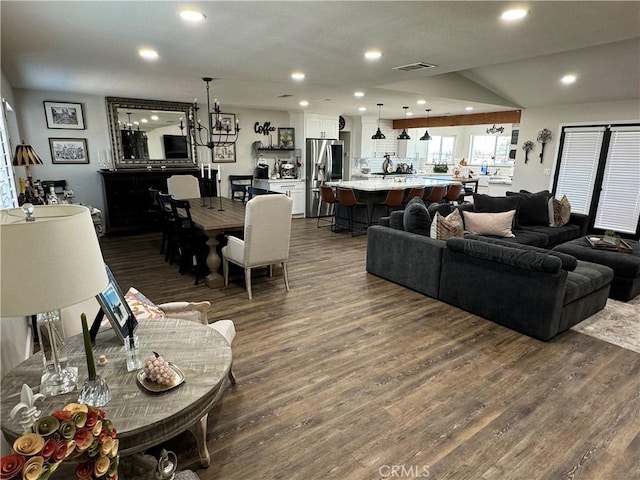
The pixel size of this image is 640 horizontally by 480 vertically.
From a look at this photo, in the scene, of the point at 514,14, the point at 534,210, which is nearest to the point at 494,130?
the point at 534,210

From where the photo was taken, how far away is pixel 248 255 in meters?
3.87

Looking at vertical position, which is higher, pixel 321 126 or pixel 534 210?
pixel 321 126

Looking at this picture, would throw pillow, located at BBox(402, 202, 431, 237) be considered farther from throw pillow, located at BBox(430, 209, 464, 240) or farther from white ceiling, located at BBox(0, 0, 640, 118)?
white ceiling, located at BBox(0, 0, 640, 118)

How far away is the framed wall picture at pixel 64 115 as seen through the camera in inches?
241

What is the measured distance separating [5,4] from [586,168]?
27.5 ft

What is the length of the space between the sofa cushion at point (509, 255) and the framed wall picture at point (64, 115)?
6448mm

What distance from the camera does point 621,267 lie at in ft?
12.7

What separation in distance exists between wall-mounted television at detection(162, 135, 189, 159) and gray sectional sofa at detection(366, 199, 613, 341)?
5128mm

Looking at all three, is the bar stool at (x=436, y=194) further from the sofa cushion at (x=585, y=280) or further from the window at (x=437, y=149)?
the window at (x=437, y=149)

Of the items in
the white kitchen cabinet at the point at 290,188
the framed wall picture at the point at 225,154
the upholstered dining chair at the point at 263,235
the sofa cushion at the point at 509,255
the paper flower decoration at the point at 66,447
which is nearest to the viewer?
the paper flower decoration at the point at 66,447

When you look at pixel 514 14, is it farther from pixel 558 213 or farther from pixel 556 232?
pixel 558 213

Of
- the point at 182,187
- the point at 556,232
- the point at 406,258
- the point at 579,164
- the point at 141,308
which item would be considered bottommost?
the point at 406,258

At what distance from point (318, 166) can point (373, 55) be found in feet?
16.8

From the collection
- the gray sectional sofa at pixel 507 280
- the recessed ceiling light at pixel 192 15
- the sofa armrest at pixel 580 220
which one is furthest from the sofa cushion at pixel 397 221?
the sofa armrest at pixel 580 220
